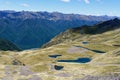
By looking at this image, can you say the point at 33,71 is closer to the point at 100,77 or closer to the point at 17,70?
the point at 17,70

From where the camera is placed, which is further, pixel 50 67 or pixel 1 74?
pixel 50 67

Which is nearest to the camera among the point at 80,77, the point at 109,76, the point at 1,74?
the point at 109,76

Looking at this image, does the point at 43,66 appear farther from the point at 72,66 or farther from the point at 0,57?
the point at 0,57

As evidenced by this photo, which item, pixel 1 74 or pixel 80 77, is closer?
pixel 80 77

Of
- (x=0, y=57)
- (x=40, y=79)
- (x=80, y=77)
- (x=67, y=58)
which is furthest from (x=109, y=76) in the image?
(x=0, y=57)

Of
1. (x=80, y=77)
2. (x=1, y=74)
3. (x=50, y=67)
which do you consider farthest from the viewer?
(x=50, y=67)

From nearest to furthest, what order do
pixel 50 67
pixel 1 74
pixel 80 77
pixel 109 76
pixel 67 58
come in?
pixel 109 76
pixel 80 77
pixel 1 74
pixel 50 67
pixel 67 58

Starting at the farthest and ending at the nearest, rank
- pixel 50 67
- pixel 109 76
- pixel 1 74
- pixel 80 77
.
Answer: pixel 50 67, pixel 1 74, pixel 80 77, pixel 109 76

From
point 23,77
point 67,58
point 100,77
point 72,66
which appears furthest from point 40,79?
point 67,58
